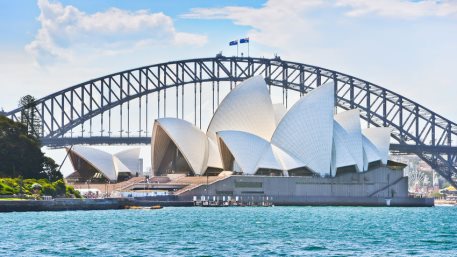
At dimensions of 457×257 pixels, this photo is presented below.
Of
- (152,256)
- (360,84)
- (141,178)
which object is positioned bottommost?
(152,256)

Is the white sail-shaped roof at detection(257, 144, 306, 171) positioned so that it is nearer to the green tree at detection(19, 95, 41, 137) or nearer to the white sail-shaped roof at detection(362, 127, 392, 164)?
the white sail-shaped roof at detection(362, 127, 392, 164)

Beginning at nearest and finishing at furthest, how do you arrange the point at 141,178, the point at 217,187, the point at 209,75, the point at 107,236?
the point at 107,236
the point at 217,187
the point at 141,178
the point at 209,75

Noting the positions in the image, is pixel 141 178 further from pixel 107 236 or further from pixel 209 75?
pixel 107 236

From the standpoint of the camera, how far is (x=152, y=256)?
172ft

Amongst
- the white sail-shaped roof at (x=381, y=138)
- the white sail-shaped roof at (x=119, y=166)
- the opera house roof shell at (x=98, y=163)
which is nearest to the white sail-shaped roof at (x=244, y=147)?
the white sail-shaped roof at (x=381, y=138)

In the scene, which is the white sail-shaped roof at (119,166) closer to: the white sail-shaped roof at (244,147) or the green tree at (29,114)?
the green tree at (29,114)

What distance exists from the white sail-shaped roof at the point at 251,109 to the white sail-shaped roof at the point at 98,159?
2028 centimetres

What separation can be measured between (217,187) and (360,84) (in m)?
38.6

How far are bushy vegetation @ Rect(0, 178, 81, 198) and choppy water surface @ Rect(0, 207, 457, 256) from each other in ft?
33.9

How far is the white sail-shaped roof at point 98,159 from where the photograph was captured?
138 metres

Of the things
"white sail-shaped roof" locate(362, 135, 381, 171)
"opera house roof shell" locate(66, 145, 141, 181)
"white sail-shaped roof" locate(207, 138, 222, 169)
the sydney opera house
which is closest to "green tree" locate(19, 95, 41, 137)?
"opera house roof shell" locate(66, 145, 141, 181)

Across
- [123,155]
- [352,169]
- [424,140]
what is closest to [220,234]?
[352,169]

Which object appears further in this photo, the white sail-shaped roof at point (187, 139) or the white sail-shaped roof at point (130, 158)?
the white sail-shaped roof at point (130, 158)

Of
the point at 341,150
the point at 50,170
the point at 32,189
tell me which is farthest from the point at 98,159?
the point at 32,189
